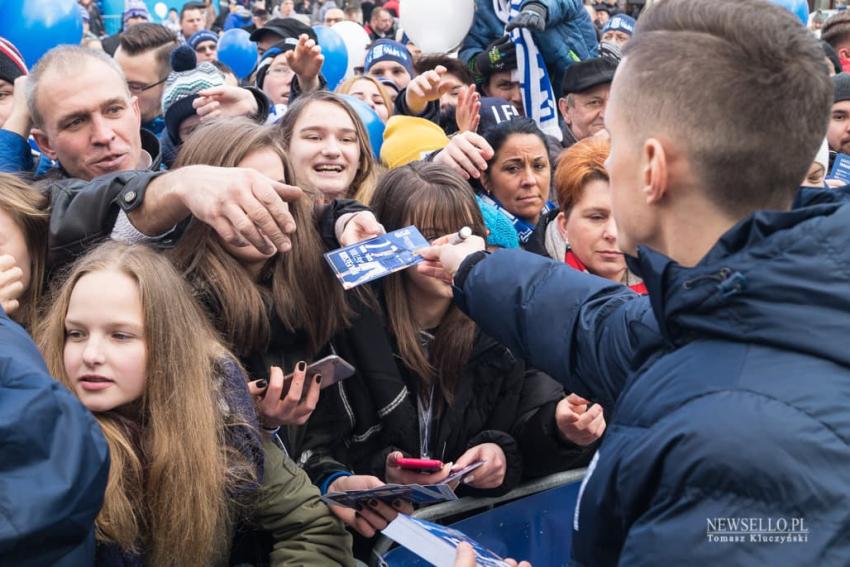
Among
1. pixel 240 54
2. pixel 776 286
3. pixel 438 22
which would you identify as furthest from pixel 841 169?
pixel 240 54

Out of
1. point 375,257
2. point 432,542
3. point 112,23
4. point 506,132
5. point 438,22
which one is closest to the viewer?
point 432,542

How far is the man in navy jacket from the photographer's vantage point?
137 cm

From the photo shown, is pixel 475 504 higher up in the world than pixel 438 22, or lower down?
lower down

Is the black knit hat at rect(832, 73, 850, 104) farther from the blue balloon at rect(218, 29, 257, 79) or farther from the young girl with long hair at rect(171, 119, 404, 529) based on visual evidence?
the blue balloon at rect(218, 29, 257, 79)

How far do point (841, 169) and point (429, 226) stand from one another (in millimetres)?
3156

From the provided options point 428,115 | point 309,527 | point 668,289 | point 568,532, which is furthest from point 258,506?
point 428,115

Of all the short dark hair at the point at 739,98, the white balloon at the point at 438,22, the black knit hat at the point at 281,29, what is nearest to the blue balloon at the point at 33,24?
the black knit hat at the point at 281,29

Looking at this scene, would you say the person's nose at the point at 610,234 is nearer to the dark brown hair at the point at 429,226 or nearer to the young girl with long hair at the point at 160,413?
the dark brown hair at the point at 429,226

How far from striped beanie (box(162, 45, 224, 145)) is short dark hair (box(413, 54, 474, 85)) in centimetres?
161

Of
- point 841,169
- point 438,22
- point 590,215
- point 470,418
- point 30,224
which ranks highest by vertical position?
point 438,22

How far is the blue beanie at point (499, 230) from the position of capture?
12.5 ft

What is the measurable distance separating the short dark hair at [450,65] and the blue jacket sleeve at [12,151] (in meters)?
3.15

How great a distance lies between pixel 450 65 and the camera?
6070mm

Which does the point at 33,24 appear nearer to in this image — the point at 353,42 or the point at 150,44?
the point at 150,44
